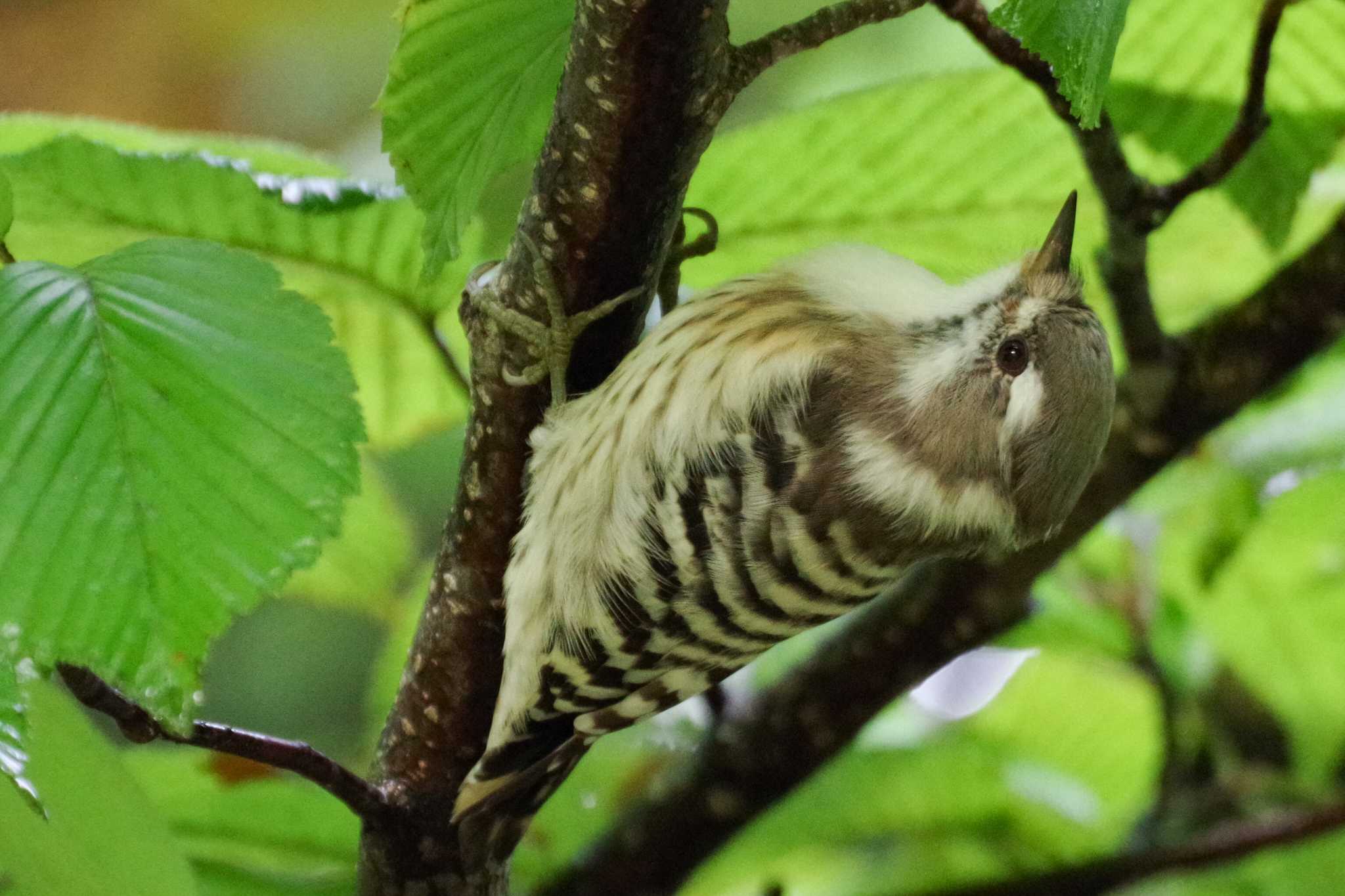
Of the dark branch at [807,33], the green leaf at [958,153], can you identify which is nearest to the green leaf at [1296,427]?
the green leaf at [958,153]

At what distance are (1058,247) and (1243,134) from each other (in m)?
0.16

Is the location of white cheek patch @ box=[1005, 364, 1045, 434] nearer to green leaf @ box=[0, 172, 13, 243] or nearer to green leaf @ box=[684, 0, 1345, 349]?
green leaf @ box=[684, 0, 1345, 349]

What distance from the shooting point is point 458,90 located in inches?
26.4

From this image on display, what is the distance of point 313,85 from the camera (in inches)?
108

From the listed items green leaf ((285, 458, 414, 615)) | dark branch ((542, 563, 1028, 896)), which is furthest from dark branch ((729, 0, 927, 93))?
green leaf ((285, 458, 414, 615))

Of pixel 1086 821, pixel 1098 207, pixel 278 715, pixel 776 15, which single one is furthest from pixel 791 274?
pixel 278 715

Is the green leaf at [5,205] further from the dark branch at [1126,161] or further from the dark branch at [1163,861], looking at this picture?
the dark branch at [1163,861]

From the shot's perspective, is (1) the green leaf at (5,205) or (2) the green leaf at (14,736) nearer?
(2) the green leaf at (14,736)

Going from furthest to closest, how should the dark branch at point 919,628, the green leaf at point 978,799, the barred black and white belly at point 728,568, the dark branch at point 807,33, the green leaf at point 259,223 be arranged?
the green leaf at point 978,799 → the dark branch at point 919,628 → the barred black and white belly at point 728,568 → the green leaf at point 259,223 → the dark branch at point 807,33

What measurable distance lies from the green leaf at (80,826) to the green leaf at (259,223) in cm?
26

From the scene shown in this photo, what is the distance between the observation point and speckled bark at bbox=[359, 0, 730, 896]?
1.87 ft

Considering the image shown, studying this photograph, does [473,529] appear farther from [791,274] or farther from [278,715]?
[278,715]

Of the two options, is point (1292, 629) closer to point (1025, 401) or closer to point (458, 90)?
point (1025, 401)

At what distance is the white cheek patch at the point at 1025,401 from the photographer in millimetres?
875
